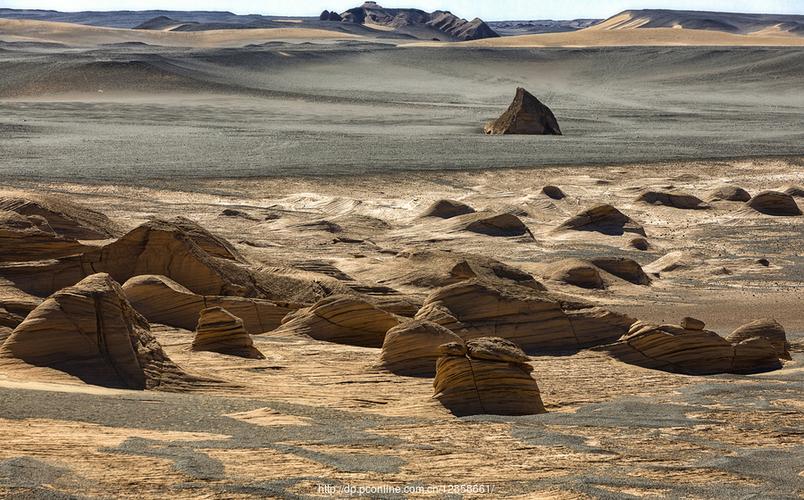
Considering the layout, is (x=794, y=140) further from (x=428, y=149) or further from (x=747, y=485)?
(x=747, y=485)

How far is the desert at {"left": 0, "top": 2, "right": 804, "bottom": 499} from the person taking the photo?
22.9 feet

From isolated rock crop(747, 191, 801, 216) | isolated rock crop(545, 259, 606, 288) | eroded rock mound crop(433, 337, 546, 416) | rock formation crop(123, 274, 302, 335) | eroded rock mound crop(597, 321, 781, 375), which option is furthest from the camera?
isolated rock crop(747, 191, 801, 216)

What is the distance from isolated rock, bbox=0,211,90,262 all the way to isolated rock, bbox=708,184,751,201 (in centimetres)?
1571

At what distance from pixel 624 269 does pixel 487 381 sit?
8.81m

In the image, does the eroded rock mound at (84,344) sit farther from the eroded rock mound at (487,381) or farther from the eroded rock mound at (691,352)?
the eroded rock mound at (691,352)

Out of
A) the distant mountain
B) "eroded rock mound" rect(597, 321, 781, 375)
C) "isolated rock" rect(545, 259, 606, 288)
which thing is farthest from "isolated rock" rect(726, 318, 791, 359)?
the distant mountain

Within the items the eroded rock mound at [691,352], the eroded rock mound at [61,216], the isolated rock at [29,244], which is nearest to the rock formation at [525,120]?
the eroded rock mound at [61,216]

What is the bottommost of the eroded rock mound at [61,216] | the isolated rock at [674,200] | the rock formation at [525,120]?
the isolated rock at [674,200]

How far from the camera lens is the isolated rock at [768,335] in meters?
12.0

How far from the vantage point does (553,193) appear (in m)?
24.6

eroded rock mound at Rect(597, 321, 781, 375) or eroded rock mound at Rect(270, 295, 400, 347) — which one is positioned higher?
eroded rock mound at Rect(270, 295, 400, 347)

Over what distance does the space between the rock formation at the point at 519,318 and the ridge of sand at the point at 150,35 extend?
283 ft

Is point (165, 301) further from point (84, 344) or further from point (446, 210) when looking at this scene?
point (446, 210)

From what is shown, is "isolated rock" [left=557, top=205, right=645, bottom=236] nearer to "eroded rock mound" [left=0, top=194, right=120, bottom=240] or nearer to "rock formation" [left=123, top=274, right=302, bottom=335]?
"eroded rock mound" [left=0, top=194, right=120, bottom=240]
